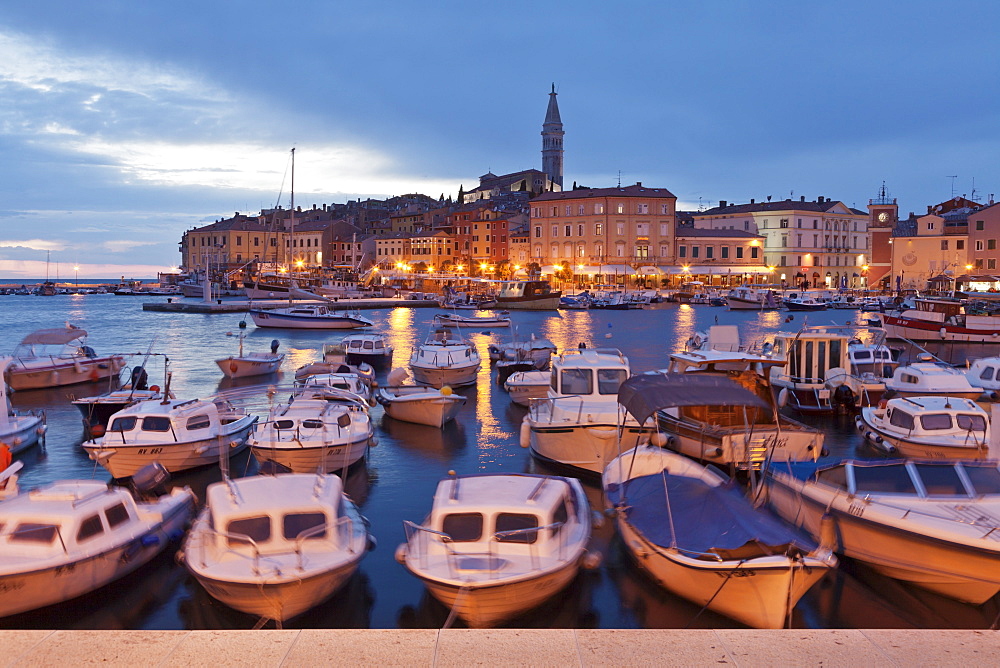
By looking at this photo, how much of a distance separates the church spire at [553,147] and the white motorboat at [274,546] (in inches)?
6164

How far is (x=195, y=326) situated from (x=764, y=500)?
57755mm

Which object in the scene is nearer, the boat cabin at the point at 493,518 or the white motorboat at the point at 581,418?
the boat cabin at the point at 493,518

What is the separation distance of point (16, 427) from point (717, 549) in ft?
52.7

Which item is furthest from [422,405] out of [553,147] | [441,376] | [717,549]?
[553,147]

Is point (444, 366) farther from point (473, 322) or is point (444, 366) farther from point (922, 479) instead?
point (473, 322)

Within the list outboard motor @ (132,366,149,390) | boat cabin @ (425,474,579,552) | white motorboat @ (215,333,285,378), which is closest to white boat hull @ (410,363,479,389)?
white motorboat @ (215,333,285,378)

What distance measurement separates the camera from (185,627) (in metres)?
9.71

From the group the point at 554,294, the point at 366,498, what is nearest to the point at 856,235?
the point at 554,294

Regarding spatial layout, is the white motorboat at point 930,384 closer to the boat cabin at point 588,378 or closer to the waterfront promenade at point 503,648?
the boat cabin at point 588,378

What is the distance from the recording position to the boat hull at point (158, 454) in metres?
15.3

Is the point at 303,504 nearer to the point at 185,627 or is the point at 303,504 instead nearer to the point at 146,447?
the point at 185,627

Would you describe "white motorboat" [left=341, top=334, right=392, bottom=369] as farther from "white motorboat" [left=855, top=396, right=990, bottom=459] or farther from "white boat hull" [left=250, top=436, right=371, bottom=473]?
"white motorboat" [left=855, top=396, right=990, bottom=459]

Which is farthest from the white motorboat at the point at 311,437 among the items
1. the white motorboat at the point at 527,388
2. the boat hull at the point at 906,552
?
the white motorboat at the point at 527,388

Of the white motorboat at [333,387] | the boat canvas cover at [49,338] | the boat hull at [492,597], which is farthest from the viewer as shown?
the boat canvas cover at [49,338]
